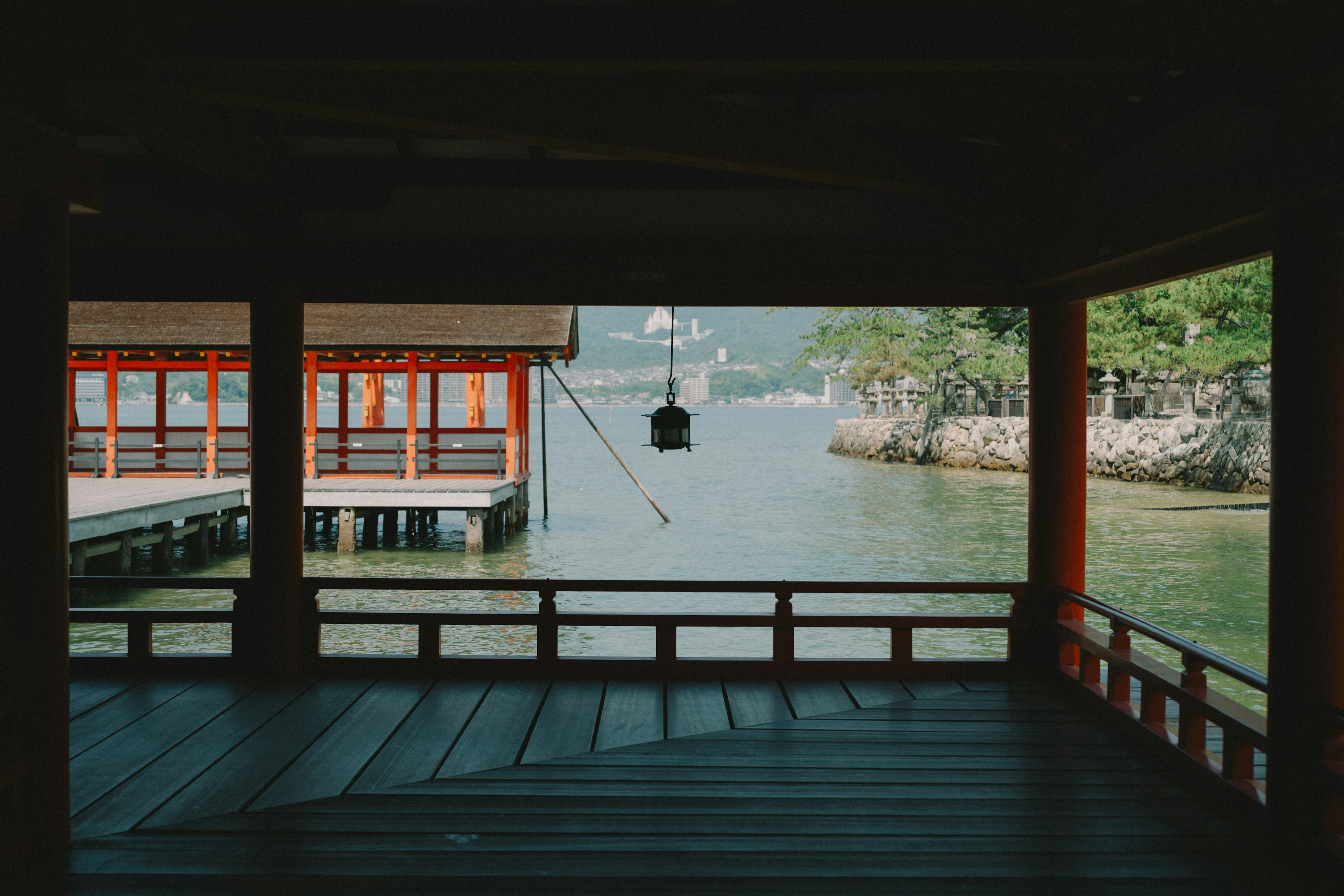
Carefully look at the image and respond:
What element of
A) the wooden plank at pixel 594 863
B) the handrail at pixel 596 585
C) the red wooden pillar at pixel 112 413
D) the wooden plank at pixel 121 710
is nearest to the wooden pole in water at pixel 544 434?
the red wooden pillar at pixel 112 413

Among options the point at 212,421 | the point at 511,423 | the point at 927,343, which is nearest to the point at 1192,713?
the point at 511,423

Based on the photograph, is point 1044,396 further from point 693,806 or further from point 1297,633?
point 693,806

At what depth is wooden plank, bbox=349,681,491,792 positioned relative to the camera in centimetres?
390

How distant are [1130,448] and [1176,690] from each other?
84.1 feet

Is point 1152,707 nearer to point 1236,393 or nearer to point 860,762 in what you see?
point 860,762

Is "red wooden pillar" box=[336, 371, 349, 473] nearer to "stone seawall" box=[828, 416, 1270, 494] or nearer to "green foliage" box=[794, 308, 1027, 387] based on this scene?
"stone seawall" box=[828, 416, 1270, 494]

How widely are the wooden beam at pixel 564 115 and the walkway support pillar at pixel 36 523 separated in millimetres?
550

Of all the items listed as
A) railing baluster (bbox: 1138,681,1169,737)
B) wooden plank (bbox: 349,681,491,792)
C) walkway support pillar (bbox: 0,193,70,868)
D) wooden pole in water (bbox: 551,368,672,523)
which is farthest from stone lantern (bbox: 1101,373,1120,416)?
walkway support pillar (bbox: 0,193,70,868)

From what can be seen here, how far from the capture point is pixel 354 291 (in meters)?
5.10

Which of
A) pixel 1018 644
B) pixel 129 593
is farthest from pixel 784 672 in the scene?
pixel 129 593

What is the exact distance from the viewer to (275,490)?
5195 millimetres

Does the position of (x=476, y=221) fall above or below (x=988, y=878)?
above

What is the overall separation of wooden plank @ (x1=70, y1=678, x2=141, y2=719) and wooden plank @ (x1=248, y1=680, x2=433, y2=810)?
4.14ft

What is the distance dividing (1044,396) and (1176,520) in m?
18.2
